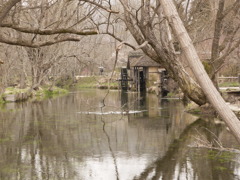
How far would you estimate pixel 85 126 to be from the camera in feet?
47.0

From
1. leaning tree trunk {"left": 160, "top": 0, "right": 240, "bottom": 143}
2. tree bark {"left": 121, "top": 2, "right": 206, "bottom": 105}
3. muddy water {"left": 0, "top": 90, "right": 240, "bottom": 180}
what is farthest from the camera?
tree bark {"left": 121, "top": 2, "right": 206, "bottom": 105}

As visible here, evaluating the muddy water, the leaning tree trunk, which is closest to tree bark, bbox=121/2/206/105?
the muddy water

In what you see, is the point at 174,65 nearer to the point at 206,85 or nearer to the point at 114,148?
the point at 114,148

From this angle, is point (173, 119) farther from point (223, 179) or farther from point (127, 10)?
point (223, 179)

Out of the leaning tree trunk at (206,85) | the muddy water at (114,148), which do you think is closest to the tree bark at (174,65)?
the muddy water at (114,148)

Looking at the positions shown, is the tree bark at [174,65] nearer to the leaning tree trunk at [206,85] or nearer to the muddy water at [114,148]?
the muddy water at [114,148]

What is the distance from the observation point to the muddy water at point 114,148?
8.34 m

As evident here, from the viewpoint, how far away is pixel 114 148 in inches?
424

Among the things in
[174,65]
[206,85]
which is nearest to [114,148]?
[174,65]

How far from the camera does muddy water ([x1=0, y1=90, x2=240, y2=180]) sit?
8.34m

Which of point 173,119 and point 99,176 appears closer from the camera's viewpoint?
point 99,176

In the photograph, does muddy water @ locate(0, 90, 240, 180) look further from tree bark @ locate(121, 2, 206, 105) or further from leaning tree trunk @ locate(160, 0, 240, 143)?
leaning tree trunk @ locate(160, 0, 240, 143)

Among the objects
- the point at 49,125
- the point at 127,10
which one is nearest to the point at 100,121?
the point at 49,125

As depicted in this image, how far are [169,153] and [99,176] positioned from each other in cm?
267
